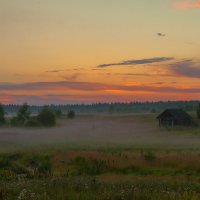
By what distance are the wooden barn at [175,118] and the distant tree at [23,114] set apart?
35516mm

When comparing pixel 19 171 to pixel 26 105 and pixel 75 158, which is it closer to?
pixel 75 158

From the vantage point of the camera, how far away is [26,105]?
118875mm

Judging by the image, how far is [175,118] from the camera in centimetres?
9900

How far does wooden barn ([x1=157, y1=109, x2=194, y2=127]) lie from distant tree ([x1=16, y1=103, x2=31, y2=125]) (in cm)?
3552

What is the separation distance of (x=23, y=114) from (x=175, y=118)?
40.3 metres

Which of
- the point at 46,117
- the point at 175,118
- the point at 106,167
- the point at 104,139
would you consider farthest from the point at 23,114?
the point at 106,167

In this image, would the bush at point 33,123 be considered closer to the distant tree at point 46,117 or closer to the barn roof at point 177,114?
the distant tree at point 46,117

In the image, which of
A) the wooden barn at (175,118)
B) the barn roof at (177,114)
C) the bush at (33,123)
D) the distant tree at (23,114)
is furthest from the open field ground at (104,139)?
the distant tree at (23,114)

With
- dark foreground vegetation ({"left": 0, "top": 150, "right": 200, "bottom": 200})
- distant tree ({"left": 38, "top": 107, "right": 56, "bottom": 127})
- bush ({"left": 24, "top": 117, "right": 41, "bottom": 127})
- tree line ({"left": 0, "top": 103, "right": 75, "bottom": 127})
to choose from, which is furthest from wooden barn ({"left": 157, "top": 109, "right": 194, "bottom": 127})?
dark foreground vegetation ({"left": 0, "top": 150, "right": 200, "bottom": 200})

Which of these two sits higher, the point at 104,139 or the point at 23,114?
the point at 23,114

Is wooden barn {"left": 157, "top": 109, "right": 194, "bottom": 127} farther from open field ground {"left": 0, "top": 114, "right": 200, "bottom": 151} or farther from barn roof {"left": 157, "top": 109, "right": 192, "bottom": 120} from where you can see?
open field ground {"left": 0, "top": 114, "right": 200, "bottom": 151}

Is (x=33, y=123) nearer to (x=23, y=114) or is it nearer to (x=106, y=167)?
(x=23, y=114)

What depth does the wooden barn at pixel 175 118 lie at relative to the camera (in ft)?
321

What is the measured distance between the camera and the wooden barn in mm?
97769
